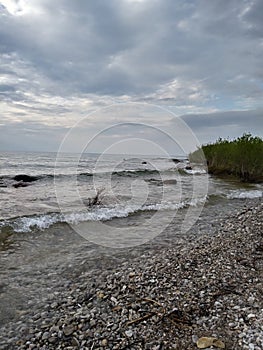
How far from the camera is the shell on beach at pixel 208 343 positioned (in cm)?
377

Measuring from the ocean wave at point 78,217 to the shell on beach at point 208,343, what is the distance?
333 inches

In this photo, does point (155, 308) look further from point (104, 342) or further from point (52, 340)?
point (52, 340)

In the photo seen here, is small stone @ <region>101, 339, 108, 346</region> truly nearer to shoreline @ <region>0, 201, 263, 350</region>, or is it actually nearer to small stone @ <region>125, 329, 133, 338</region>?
shoreline @ <region>0, 201, 263, 350</region>

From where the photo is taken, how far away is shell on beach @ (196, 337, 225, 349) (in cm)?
377

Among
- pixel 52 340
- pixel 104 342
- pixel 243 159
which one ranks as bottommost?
pixel 52 340

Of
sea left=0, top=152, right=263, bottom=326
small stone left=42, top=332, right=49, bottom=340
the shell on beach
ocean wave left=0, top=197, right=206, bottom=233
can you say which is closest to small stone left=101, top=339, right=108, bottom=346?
small stone left=42, top=332, right=49, bottom=340

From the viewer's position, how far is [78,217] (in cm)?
1287

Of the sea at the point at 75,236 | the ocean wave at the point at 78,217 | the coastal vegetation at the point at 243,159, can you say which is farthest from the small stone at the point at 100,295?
the coastal vegetation at the point at 243,159

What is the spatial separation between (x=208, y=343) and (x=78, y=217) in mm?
9662

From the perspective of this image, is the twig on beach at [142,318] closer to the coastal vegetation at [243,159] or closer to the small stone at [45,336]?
the small stone at [45,336]

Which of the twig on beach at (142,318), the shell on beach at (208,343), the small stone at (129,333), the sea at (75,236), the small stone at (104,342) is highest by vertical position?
the shell on beach at (208,343)

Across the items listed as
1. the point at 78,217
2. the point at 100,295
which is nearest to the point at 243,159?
the point at 78,217

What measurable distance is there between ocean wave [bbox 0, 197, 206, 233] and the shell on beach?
8465 mm

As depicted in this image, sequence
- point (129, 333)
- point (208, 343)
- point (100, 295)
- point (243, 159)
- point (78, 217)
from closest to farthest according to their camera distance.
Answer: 1. point (208, 343)
2. point (129, 333)
3. point (100, 295)
4. point (78, 217)
5. point (243, 159)
